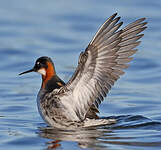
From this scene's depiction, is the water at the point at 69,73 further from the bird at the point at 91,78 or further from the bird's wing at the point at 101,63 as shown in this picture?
the bird's wing at the point at 101,63

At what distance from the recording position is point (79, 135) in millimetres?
9617

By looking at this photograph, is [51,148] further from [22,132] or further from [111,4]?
[111,4]

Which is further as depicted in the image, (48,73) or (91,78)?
(48,73)

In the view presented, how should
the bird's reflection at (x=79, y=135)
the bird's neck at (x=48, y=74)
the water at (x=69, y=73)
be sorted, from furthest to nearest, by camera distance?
the bird's neck at (x=48, y=74)
the water at (x=69, y=73)
the bird's reflection at (x=79, y=135)

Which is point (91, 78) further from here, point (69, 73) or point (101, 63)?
point (69, 73)

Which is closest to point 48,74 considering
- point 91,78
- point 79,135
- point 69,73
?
point 91,78

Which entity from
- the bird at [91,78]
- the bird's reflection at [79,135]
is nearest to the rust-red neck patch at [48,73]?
the bird at [91,78]

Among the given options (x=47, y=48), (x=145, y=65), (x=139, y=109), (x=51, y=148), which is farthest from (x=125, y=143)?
(x=47, y=48)

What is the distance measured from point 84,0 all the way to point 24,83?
6.74 meters

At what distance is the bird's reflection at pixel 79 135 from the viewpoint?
9.03 metres

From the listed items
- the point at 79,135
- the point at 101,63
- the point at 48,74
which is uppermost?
the point at 101,63

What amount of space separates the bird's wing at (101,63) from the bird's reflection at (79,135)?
37cm

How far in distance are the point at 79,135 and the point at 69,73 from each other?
4.31 m

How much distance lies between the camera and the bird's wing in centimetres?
946
